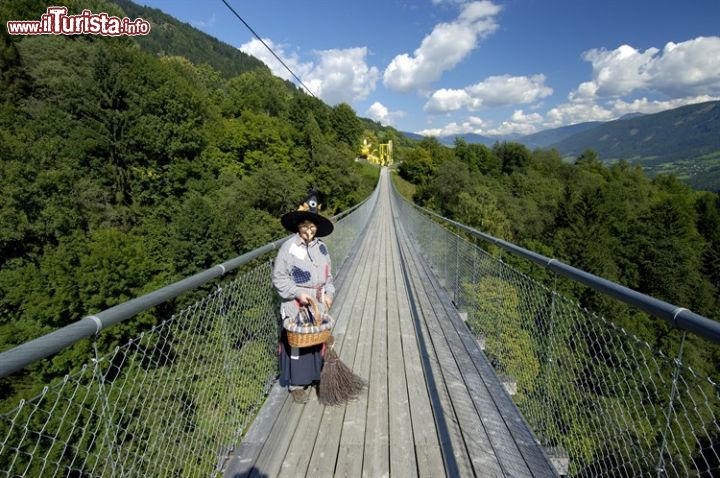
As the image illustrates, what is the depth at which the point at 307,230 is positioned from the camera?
9.11ft

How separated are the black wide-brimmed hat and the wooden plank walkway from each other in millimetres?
1382

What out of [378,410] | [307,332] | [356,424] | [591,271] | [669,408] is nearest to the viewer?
[669,408]

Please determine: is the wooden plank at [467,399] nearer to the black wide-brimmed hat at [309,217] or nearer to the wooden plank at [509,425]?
the wooden plank at [509,425]

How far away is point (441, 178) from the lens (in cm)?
4859

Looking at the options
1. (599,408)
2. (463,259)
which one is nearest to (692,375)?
(599,408)

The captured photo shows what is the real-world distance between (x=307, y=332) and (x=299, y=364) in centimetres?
45

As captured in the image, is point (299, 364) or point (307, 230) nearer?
point (307, 230)

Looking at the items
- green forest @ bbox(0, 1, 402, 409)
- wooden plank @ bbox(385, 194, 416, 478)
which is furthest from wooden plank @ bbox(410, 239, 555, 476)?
green forest @ bbox(0, 1, 402, 409)

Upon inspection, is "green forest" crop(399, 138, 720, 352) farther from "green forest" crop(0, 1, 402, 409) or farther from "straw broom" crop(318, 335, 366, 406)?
"green forest" crop(0, 1, 402, 409)

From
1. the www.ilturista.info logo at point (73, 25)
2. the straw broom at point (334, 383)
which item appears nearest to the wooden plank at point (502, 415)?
the straw broom at point (334, 383)

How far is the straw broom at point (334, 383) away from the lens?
2.94 m

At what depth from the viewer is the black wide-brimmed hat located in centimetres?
275

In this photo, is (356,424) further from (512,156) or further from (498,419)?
(512,156)

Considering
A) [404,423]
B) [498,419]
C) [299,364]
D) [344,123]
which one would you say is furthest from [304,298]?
[344,123]
